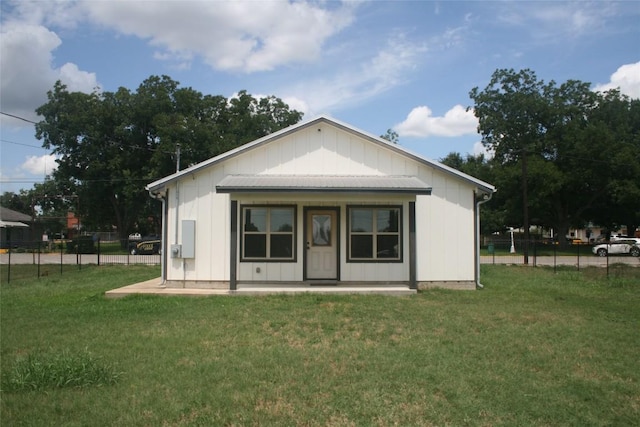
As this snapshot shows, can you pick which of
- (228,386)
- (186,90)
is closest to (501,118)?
Result: (186,90)

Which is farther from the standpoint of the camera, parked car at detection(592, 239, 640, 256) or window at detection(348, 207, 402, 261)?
parked car at detection(592, 239, 640, 256)

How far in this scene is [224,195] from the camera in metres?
13.0

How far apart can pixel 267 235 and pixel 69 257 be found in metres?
23.6

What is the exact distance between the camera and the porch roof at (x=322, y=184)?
38.9ft

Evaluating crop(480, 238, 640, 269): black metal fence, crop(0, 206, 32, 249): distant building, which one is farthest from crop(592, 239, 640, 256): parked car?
crop(0, 206, 32, 249): distant building

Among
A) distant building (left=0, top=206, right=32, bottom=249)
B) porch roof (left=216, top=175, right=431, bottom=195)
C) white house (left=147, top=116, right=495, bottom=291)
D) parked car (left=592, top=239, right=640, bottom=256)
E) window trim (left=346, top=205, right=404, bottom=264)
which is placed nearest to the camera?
porch roof (left=216, top=175, right=431, bottom=195)

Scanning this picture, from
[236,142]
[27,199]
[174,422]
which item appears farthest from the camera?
[27,199]

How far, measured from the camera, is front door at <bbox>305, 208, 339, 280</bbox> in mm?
13062

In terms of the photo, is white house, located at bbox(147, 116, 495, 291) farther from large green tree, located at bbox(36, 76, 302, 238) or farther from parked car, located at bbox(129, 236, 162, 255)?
large green tree, located at bbox(36, 76, 302, 238)

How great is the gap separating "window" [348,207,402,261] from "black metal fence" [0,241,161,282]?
9361 mm

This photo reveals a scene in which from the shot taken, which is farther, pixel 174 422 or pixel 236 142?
pixel 236 142

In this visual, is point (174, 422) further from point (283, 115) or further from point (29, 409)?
point (283, 115)

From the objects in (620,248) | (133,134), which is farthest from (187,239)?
(620,248)

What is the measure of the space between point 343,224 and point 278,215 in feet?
5.59
